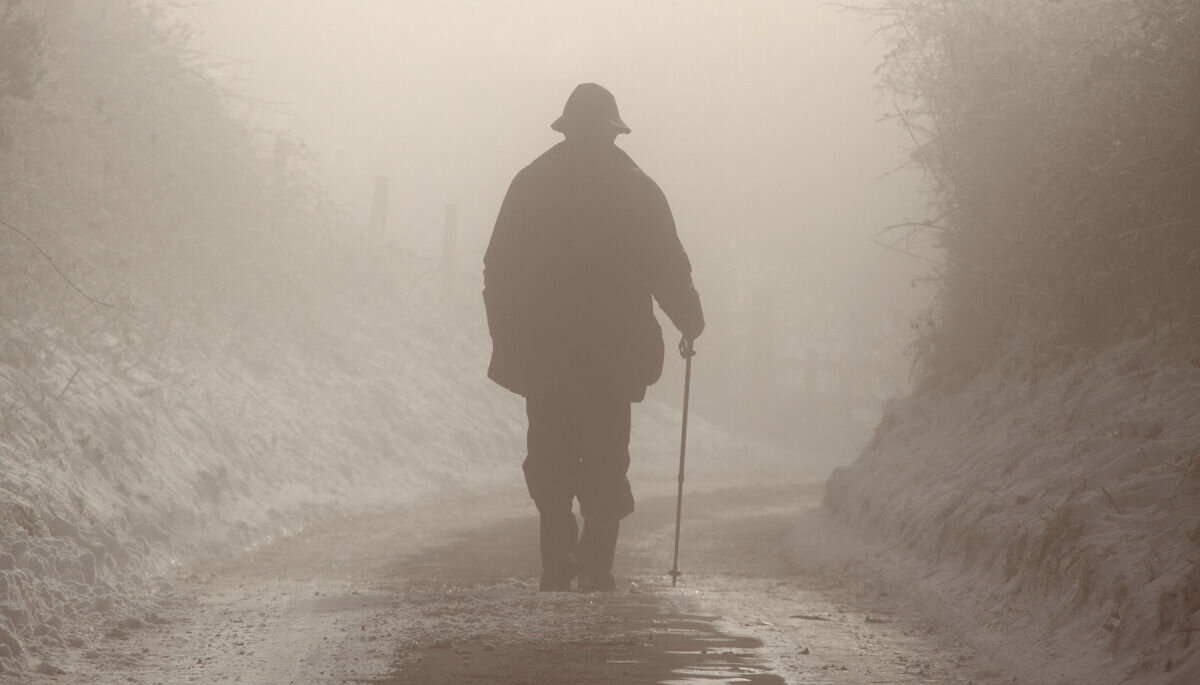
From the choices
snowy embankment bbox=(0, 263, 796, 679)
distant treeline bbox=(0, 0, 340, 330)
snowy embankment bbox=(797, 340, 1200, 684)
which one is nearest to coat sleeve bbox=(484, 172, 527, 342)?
snowy embankment bbox=(0, 263, 796, 679)

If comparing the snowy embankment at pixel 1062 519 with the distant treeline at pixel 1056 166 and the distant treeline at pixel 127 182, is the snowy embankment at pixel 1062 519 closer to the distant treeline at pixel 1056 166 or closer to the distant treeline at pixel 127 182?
the distant treeline at pixel 1056 166

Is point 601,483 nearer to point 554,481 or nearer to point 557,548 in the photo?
point 554,481

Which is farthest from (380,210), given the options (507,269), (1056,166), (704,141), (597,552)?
(597,552)

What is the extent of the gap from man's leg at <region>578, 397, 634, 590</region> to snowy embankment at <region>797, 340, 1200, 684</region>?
2.12 meters

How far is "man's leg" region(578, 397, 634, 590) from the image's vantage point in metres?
8.42

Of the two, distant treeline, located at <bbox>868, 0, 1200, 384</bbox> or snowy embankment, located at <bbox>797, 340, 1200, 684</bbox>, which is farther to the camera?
distant treeline, located at <bbox>868, 0, 1200, 384</bbox>

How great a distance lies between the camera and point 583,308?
27.5 feet

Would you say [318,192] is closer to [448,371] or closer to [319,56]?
[448,371]

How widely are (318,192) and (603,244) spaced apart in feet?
74.2

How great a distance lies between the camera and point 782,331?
50.4 metres

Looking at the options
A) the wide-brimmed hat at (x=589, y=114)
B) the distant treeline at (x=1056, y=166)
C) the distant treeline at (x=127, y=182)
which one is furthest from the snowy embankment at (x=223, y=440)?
the distant treeline at (x=1056, y=166)

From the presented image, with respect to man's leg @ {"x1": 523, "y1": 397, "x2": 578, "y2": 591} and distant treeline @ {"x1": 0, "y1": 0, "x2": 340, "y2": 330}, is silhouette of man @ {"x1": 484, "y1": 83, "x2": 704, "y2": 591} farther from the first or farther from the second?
distant treeline @ {"x1": 0, "y1": 0, "x2": 340, "y2": 330}

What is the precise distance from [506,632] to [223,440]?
1130 centimetres

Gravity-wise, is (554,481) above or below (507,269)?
below
